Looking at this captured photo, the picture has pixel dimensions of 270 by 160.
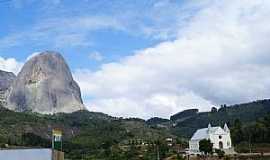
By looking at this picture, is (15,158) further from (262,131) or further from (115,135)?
(115,135)

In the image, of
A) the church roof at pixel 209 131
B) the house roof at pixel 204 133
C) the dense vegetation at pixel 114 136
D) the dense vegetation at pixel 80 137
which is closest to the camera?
the dense vegetation at pixel 114 136

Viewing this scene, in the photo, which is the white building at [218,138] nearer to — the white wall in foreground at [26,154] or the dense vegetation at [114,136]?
the dense vegetation at [114,136]

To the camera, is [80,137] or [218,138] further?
[80,137]

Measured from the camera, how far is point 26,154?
39219 millimetres

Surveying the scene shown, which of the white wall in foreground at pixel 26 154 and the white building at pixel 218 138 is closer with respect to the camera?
the white wall in foreground at pixel 26 154

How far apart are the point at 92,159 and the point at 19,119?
73.9m

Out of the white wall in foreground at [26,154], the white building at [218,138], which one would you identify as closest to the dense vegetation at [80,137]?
the white building at [218,138]

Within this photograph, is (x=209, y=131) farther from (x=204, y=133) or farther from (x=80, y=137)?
(x=80, y=137)

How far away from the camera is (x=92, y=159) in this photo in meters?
90.7

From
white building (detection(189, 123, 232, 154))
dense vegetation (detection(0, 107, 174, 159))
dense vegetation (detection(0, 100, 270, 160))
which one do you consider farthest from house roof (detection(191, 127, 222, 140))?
dense vegetation (detection(0, 107, 174, 159))

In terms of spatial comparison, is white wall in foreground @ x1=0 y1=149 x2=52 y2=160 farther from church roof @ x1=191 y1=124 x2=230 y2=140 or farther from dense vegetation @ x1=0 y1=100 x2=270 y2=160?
church roof @ x1=191 y1=124 x2=230 y2=140

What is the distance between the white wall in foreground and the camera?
38.3 meters

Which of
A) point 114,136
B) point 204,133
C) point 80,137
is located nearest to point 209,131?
point 204,133

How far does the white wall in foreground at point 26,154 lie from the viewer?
126ft
